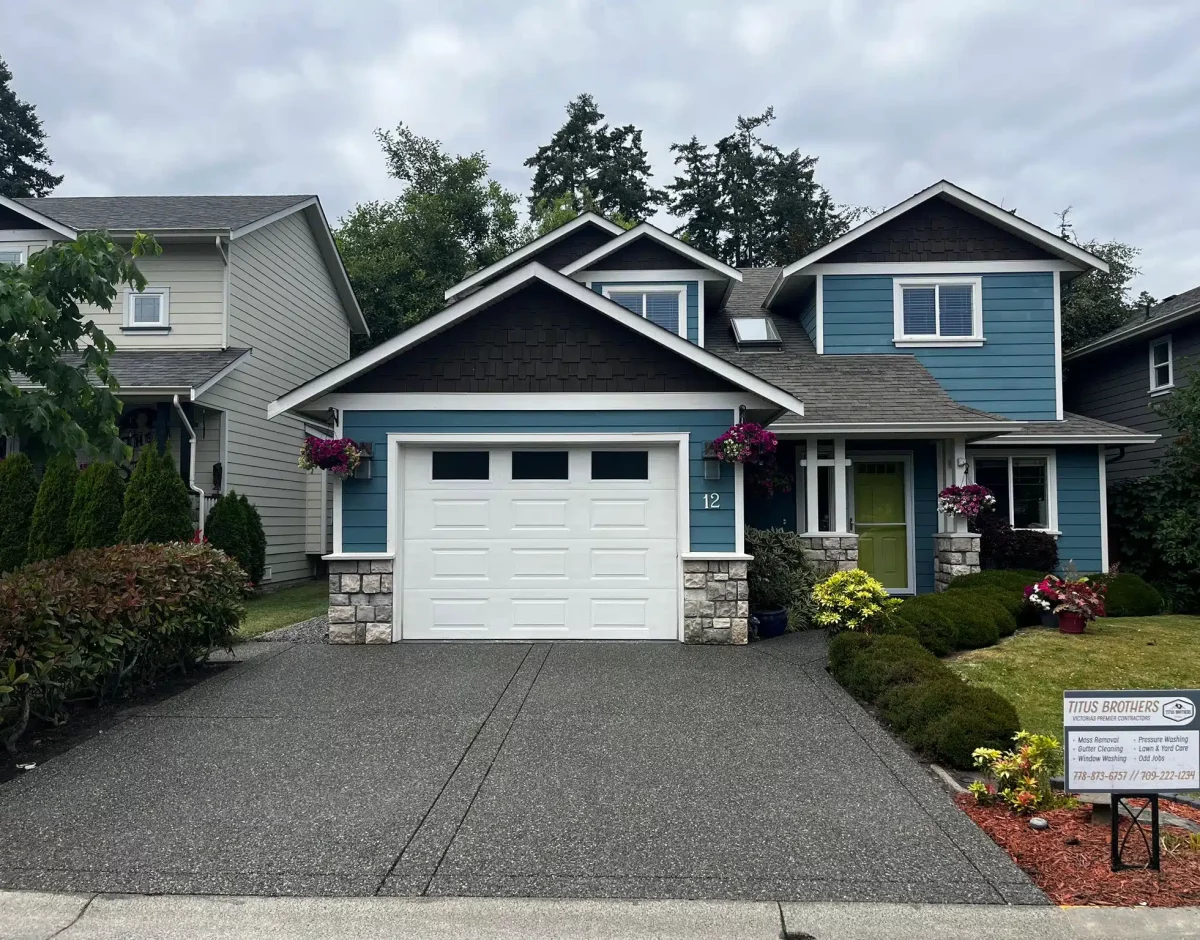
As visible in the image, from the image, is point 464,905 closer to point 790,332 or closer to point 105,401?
point 105,401

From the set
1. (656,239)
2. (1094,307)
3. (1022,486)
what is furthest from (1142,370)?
(656,239)

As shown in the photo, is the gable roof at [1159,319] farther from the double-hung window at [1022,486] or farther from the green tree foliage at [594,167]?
the green tree foliage at [594,167]

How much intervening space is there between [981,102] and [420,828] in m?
14.7

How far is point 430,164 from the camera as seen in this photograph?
31.4 metres

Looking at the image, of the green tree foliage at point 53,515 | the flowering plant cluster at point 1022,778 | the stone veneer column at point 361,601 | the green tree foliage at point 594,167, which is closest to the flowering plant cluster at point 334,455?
the stone veneer column at point 361,601

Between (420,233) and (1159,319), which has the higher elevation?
(420,233)

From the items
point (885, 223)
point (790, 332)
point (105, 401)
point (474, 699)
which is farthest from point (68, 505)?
point (885, 223)

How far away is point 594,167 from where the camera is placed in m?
38.3

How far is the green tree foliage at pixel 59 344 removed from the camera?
18.9 ft

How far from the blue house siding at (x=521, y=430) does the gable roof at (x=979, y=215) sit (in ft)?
18.7

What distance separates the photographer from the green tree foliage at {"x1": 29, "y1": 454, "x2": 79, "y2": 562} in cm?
1141

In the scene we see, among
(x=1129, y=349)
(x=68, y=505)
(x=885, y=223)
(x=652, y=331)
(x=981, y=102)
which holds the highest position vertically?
(x=981, y=102)

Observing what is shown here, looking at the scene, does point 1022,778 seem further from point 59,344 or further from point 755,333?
point 755,333

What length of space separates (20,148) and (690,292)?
3900cm
